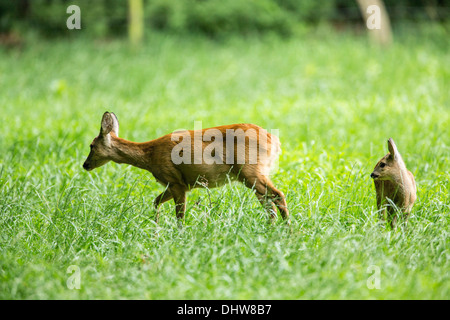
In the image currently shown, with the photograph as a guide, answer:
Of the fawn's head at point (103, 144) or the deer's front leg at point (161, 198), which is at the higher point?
the fawn's head at point (103, 144)

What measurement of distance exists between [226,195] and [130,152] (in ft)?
2.73

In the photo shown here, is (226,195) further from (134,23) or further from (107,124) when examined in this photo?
(134,23)

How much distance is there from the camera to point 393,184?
4.40 m

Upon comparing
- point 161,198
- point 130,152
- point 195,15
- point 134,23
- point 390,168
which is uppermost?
point 195,15

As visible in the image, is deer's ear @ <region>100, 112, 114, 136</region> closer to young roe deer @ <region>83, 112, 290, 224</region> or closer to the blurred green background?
young roe deer @ <region>83, 112, 290, 224</region>

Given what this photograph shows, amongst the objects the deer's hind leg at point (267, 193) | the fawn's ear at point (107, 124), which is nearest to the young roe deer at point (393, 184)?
the deer's hind leg at point (267, 193)

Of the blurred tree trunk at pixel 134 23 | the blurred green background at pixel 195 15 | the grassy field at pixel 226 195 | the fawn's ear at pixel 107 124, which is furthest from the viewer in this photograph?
the blurred green background at pixel 195 15

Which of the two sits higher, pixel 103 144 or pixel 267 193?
pixel 103 144

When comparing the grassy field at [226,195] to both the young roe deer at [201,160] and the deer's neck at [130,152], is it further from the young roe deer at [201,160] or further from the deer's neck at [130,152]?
the deer's neck at [130,152]

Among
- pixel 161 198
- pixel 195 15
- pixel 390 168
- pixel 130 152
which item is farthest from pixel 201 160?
pixel 195 15

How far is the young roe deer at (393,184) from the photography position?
14.3 feet

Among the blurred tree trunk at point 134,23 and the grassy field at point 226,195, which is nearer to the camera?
the grassy field at point 226,195

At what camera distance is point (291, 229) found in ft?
14.1

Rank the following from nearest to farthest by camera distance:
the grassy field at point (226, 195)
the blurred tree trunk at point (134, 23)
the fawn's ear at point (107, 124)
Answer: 1. the grassy field at point (226, 195)
2. the fawn's ear at point (107, 124)
3. the blurred tree trunk at point (134, 23)
